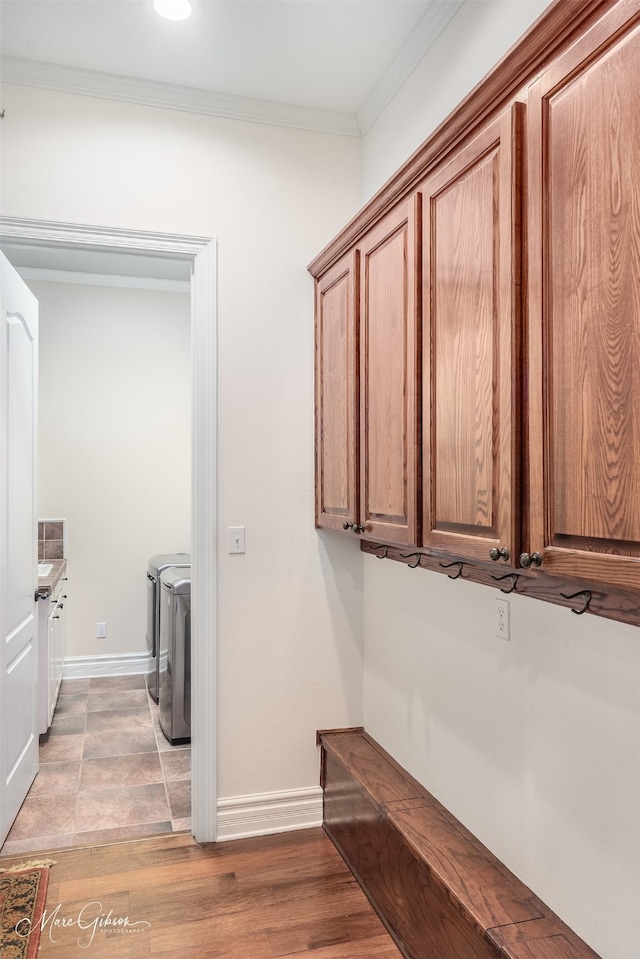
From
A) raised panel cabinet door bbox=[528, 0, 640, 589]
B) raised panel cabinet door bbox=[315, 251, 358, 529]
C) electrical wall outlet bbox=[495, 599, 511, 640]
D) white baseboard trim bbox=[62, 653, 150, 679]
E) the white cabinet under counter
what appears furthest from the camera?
white baseboard trim bbox=[62, 653, 150, 679]

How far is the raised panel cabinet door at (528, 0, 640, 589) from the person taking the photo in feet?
3.51

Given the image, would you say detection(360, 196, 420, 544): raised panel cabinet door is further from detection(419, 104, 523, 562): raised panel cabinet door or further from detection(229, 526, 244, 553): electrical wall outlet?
detection(229, 526, 244, 553): electrical wall outlet

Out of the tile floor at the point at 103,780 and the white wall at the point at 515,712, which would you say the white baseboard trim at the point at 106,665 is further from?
the white wall at the point at 515,712

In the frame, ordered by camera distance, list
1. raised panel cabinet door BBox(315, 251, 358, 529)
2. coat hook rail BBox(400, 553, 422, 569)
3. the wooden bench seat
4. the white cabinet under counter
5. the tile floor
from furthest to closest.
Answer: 1. the white cabinet under counter
2. the tile floor
3. raised panel cabinet door BBox(315, 251, 358, 529)
4. coat hook rail BBox(400, 553, 422, 569)
5. the wooden bench seat

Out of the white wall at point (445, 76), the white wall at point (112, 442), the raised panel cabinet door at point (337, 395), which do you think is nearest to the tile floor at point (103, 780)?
the white wall at point (112, 442)

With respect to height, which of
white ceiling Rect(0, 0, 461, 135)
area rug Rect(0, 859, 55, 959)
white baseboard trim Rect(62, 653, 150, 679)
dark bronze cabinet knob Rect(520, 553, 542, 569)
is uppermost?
white ceiling Rect(0, 0, 461, 135)

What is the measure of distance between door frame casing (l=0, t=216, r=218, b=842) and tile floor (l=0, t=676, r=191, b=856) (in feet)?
0.96

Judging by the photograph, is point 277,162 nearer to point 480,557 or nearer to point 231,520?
point 231,520

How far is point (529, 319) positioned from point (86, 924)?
7.08 ft

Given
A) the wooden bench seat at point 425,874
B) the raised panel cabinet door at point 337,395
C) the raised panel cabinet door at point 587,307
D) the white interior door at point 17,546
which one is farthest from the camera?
the white interior door at point 17,546

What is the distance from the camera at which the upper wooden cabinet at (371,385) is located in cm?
182

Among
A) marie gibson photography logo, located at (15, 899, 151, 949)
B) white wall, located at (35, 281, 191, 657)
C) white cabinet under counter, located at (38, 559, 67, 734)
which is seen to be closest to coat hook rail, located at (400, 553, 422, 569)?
marie gibson photography logo, located at (15, 899, 151, 949)

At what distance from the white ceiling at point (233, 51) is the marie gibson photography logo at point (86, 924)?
2.84 meters

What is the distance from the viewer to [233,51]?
A: 7.81 feet
